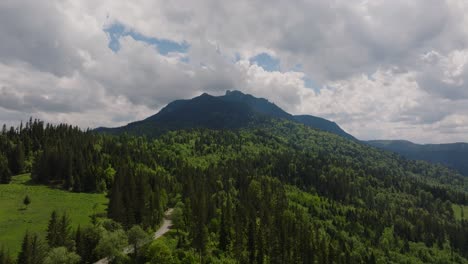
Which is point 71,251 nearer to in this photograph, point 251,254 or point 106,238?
point 106,238

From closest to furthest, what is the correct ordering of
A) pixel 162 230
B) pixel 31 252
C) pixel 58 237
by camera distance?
pixel 31 252 → pixel 58 237 → pixel 162 230

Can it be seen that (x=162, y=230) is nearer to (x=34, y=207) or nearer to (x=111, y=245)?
(x=111, y=245)

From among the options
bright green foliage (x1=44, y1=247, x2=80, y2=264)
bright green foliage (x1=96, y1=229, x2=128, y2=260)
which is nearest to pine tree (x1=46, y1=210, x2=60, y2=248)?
bright green foliage (x1=44, y1=247, x2=80, y2=264)

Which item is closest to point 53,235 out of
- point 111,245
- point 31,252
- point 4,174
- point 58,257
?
point 31,252

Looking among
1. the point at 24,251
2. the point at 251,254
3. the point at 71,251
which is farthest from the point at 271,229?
the point at 24,251

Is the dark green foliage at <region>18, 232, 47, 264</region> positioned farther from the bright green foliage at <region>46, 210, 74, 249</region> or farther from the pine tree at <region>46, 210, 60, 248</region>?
the bright green foliage at <region>46, 210, 74, 249</region>

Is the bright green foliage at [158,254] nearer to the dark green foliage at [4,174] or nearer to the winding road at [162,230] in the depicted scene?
the winding road at [162,230]

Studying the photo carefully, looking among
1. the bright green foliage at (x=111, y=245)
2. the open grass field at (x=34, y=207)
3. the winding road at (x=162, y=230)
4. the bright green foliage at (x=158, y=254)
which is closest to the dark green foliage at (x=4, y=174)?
the open grass field at (x=34, y=207)

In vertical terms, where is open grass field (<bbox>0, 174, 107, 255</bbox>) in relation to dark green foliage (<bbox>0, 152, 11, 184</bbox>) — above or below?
below
